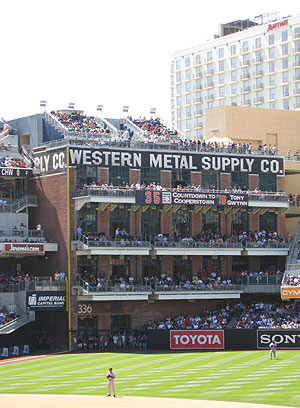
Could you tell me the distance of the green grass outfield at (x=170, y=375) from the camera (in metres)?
53.4

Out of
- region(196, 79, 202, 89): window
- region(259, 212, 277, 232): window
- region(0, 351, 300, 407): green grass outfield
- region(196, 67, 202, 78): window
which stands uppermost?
region(196, 67, 202, 78): window

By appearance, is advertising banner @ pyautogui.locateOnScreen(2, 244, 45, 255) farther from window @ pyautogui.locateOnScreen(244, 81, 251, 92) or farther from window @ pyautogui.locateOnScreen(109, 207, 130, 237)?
window @ pyautogui.locateOnScreen(244, 81, 251, 92)

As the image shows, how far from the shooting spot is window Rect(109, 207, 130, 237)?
8319 cm

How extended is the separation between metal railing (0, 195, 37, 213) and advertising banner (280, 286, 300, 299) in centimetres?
2297

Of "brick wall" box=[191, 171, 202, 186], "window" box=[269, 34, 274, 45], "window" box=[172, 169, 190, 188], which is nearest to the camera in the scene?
"window" box=[172, 169, 190, 188]

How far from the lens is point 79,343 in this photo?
7956cm

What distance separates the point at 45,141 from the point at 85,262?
1239 centimetres

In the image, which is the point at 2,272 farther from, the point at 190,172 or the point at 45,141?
the point at 190,172

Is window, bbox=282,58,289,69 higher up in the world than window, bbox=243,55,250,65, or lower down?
lower down

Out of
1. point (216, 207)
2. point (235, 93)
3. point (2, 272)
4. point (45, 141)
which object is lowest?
point (2, 272)

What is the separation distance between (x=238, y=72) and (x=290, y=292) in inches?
2662

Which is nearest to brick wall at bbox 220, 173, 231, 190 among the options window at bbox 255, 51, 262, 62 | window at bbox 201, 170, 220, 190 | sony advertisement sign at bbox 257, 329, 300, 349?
window at bbox 201, 170, 220, 190

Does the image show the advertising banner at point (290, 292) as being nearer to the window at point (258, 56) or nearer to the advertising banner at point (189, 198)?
the advertising banner at point (189, 198)

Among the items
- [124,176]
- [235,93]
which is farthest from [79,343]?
[235,93]
